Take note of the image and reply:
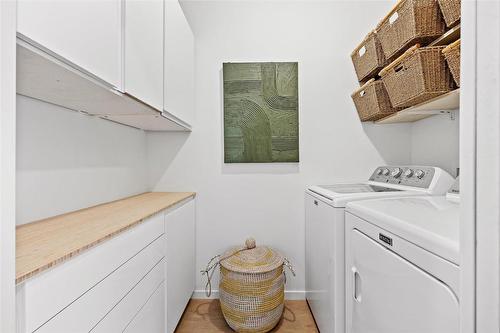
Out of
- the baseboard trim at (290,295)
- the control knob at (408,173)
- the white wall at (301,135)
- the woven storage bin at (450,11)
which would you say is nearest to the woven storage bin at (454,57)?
the woven storage bin at (450,11)

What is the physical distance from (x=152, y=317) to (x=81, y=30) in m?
1.26

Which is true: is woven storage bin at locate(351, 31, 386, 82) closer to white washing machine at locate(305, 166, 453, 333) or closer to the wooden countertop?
white washing machine at locate(305, 166, 453, 333)

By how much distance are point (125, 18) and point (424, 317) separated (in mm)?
1516

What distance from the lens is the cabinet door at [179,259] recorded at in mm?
1660

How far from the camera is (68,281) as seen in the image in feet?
2.50

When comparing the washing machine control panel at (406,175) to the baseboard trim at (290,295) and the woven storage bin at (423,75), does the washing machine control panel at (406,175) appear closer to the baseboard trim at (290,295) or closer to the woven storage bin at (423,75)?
the woven storage bin at (423,75)

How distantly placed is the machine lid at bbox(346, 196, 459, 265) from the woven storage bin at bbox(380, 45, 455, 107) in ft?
1.92

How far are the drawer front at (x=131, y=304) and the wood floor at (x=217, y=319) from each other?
64 centimetres

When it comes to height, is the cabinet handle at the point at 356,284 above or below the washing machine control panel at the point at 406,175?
below

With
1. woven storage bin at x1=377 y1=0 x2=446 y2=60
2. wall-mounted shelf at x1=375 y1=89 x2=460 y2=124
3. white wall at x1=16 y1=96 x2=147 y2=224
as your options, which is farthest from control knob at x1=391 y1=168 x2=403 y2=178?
white wall at x1=16 y1=96 x2=147 y2=224

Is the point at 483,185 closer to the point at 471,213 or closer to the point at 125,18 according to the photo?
the point at 471,213

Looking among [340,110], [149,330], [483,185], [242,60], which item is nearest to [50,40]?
[483,185]

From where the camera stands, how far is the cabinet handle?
1292mm
